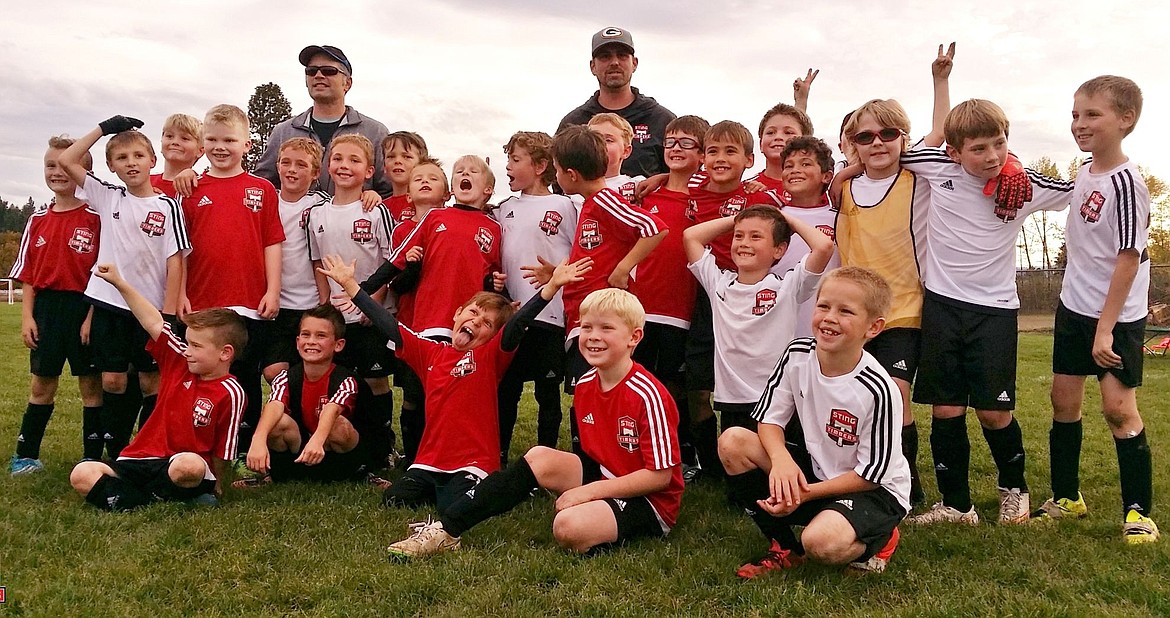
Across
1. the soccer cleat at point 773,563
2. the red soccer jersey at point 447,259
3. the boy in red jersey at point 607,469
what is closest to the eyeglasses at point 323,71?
the red soccer jersey at point 447,259

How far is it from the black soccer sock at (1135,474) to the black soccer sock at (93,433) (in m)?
6.26

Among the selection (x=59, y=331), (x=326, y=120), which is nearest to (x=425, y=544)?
(x=59, y=331)

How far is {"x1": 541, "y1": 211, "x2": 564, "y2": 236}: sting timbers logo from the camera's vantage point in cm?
538

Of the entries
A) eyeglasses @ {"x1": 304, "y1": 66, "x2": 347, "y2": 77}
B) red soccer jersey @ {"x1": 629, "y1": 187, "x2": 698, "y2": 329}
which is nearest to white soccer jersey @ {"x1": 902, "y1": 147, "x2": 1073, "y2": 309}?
red soccer jersey @ {"x1": 629, "y1": 187, "x2": 698, "y2": 329}

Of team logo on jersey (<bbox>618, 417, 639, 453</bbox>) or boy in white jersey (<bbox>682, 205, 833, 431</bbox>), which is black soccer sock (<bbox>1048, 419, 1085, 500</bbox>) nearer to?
boy in white jersey (<bbox>682, 205, 833, 431</bbox>)

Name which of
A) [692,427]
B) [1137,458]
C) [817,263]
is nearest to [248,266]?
[692,427]

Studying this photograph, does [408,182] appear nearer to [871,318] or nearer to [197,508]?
[197,508]

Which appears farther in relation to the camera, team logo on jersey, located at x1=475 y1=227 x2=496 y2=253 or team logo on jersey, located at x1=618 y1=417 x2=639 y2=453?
team logo on jersey, located at x1=475 y1=227 x2=496 y2=253

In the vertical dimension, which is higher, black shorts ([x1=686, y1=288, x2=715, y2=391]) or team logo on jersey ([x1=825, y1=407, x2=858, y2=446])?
black shorts ([x1=686, y1=288, x2=715, y2=391])

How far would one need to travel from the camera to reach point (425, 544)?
3.91m

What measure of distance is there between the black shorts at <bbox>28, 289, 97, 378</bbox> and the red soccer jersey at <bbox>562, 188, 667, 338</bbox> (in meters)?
3.30

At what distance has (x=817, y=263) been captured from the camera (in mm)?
4398

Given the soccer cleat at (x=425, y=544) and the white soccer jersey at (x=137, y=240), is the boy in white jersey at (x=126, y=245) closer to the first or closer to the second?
the white soccer jersey at (x=137, y=240)

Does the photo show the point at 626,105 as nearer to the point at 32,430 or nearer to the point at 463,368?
the point at 463,368
